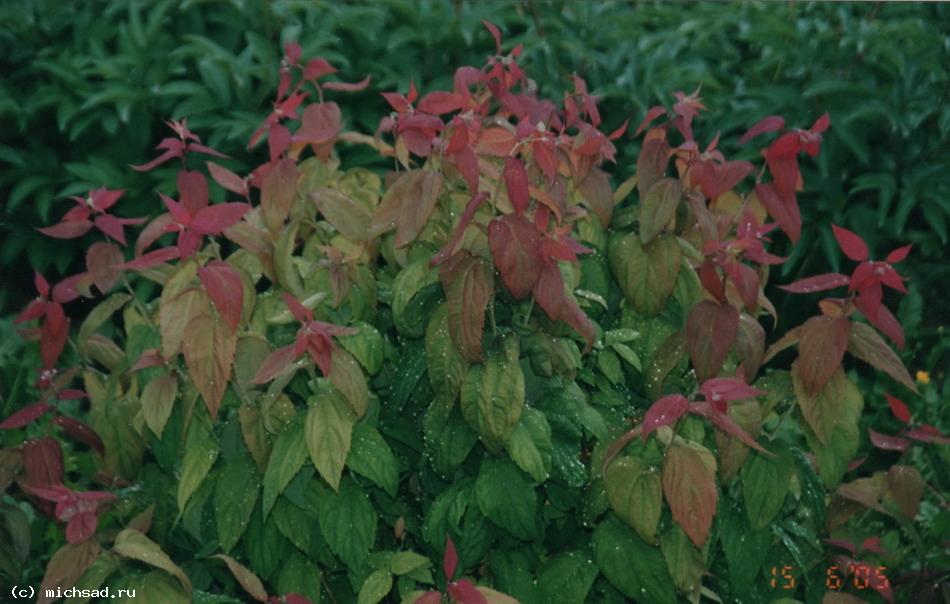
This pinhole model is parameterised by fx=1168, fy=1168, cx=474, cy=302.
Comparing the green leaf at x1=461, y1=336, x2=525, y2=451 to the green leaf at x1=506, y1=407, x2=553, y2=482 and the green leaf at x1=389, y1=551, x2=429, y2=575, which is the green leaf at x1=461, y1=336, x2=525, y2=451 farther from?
the green leaf at x1=389, y1=551, x2=429, y2=575

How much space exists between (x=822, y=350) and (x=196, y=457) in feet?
3.90

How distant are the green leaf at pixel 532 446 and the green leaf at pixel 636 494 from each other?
4.5 inches

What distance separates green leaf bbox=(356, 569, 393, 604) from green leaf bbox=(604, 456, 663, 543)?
443 millimetres

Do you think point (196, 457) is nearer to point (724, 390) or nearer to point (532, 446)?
point (532, 446)

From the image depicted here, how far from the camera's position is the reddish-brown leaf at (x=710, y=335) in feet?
6.82

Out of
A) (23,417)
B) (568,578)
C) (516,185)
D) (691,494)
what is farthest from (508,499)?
(23,417)

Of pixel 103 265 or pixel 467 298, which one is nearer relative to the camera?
pixel 467 298

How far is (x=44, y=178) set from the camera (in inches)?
163

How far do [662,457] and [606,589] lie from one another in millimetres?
334

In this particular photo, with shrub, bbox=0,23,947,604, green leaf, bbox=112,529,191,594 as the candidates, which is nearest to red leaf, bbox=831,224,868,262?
shrub, bbox=0,23,947,604

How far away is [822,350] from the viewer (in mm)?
2127

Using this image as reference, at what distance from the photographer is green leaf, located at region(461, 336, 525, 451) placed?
6.74 feet

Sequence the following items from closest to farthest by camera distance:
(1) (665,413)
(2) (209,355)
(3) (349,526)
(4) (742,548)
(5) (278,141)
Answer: (1) (665,413) → (2) (209,355) → (3) (349,526) → (4) (742,548) → (5) (278,141)

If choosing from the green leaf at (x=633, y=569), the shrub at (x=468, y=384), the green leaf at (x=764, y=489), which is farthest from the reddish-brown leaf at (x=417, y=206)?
the green leaf at (x=764, y=489)
